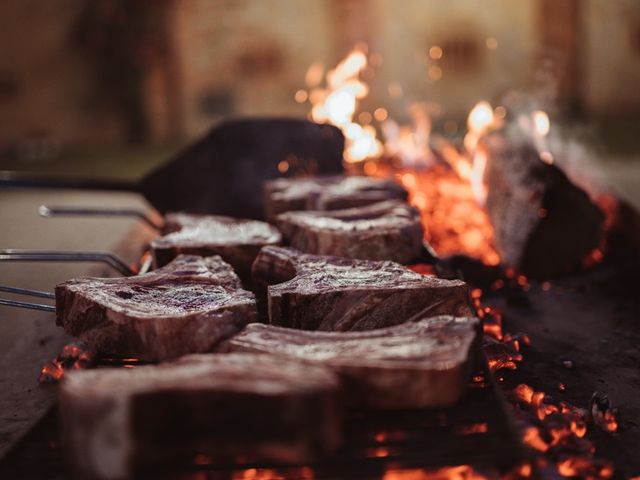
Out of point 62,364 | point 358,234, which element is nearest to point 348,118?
point 358,234

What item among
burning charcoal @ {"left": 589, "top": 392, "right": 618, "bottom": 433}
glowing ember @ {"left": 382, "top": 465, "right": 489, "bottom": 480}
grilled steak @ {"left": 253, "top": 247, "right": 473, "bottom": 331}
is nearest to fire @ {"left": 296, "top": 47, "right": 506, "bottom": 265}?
burning charcoal @ {"left": 589, "top": 392, "right": 618, "bottom": 433}

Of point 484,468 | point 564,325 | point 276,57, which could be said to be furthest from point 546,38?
point 484,468

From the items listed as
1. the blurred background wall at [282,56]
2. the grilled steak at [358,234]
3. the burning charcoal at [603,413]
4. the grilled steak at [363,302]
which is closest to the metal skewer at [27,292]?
the grilled steak at [363,302]

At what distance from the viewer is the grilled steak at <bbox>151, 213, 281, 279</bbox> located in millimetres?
3414

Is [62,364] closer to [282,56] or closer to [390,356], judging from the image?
[390,356]

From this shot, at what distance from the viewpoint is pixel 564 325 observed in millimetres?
3807

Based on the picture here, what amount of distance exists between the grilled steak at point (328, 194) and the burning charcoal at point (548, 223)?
74 cm

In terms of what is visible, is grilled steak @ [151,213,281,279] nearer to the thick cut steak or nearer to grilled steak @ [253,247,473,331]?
grilled steak @ [253,247,473,331]

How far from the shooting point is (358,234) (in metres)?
3.39

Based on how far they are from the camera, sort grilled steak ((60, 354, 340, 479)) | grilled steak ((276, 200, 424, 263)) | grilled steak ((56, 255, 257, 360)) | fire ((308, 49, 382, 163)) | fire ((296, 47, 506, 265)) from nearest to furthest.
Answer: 1. grilled steak ((60, 354, 340, 479))
2. grilled steak ((56, 255, 257, 360))
3. grilled steak ((276, 200, 424, 263))
4. fire ((296, 47, 506, 265))
5. fire ((308, 49, 382, 163))

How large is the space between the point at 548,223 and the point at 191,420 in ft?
9.93

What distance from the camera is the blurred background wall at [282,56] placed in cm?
1239

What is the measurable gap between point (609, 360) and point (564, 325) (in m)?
0.45

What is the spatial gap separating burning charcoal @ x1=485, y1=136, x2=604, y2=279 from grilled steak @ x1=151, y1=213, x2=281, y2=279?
1580mm
